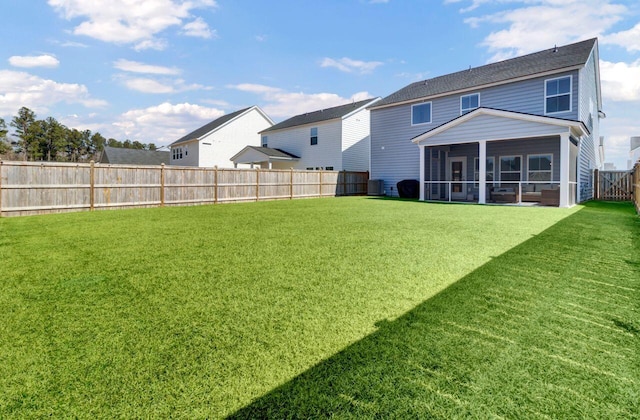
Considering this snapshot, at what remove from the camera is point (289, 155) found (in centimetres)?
2770

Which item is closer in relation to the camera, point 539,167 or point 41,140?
point 539,167

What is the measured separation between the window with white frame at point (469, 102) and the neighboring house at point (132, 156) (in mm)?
31817

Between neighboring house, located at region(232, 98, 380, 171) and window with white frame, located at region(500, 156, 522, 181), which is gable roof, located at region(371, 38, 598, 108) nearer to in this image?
window with white frame, located at region(500, 156, 522, 181)

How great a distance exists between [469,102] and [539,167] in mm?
4499

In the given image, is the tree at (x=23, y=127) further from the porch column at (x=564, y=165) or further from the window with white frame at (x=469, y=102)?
the porch column at (x=564, y=165)

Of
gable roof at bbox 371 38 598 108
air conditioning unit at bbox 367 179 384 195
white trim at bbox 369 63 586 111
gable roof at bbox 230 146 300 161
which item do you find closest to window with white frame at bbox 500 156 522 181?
white trim at bbox 369 63 586 111

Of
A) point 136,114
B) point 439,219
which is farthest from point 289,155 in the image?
point 136,114

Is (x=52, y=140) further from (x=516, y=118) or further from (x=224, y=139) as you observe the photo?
(x=516, y=118)

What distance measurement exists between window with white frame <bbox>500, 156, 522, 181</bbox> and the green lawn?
497 inches

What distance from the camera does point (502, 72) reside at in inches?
644

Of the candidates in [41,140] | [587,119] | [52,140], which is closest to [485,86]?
[587,119]

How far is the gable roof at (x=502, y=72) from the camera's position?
47.0ft

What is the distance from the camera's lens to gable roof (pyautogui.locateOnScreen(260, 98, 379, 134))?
25.0m

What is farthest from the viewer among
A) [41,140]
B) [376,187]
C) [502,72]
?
[41,140]
